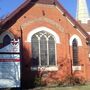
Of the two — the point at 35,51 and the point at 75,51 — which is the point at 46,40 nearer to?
the point at 35,51

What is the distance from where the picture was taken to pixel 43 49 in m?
29.4

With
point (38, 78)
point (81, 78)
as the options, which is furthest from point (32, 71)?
point (81, 78)

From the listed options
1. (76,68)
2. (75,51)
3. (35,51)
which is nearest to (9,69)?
(35,51)

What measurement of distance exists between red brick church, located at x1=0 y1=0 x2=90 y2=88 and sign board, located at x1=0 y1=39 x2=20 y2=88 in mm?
3752

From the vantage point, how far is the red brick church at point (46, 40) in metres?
28.0

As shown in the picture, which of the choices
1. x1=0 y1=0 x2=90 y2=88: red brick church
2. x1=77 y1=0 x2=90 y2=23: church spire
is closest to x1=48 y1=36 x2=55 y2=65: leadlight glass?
x1=0 y1=0 x2=90 y2=88: red brick church

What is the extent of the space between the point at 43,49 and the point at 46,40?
80cm

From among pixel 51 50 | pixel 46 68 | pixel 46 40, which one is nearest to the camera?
pixel 46 68

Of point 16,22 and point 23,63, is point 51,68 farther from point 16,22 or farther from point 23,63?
point 16,22

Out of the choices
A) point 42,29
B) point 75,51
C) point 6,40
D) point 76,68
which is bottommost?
point 76,68

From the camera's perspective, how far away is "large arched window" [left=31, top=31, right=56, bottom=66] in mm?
28906

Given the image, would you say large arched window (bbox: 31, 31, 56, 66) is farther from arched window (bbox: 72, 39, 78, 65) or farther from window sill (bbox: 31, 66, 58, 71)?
arched window (bbox: 72, 39, 78, 65)

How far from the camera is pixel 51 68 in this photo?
96.4ft

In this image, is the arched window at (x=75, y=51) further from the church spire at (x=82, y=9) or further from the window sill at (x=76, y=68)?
the church spire at (x=82, y=9)
